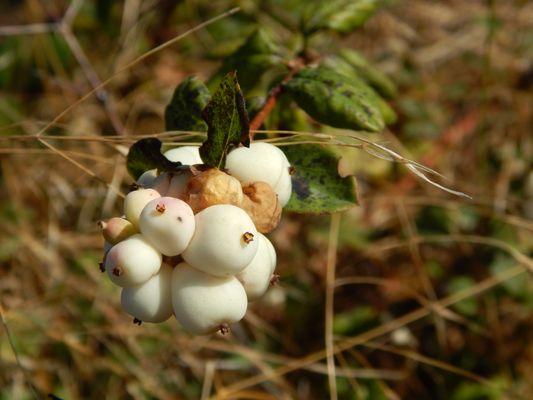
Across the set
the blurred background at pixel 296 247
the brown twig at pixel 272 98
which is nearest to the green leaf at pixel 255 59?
the brown twig at pixel 272 98

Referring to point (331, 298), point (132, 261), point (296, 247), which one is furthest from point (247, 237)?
point (296, 247)

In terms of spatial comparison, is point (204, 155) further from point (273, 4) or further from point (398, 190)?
point (398, 190)

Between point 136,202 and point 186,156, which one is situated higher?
point 186,156

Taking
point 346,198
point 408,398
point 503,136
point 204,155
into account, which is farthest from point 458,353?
point 204,155

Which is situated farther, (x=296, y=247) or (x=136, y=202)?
(x=296, y=247)

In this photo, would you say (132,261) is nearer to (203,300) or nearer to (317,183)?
(203,300)

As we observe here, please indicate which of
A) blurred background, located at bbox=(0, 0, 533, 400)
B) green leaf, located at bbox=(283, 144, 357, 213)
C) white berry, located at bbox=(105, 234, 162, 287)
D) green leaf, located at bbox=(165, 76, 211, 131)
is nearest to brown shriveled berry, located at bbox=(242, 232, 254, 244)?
white berry, located at bbox=(105, 234, 162, 287)
